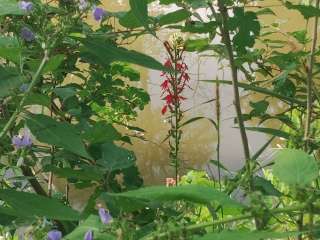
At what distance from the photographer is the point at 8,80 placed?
72cm

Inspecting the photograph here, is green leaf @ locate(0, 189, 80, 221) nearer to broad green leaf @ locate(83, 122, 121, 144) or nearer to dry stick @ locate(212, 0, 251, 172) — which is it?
broad green leaf @ locate(83, 122, 121, 144)

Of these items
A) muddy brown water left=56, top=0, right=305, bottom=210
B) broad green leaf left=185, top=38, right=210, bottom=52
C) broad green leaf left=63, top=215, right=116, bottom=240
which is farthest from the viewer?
muddy brown water left=56, top=0, right=305, bottom=210

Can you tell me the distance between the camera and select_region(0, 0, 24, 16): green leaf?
723mm

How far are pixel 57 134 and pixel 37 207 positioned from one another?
117 millimetres

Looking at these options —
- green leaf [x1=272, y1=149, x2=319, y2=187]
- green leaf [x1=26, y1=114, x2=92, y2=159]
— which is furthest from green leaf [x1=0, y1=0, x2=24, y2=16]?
green leaf [x1=272, y1=149, x2=319, y2=187]

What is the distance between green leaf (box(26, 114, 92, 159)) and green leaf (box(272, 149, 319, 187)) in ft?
0.83

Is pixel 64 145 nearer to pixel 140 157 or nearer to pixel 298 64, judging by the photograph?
pixel 298 64

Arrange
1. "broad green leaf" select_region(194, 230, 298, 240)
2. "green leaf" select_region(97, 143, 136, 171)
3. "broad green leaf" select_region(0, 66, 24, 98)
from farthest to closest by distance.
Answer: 1. "green leaf" select_region(97, 143, 136, 171)
2. "broad green leaf" select_region(0, 66, 24, 98)
3. "broad green leaf" select_region(194, 230, 298, 240)

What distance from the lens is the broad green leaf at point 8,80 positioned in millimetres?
708

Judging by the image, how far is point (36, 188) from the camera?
3.88ft

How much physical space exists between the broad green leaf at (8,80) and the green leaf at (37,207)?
0.40 feet

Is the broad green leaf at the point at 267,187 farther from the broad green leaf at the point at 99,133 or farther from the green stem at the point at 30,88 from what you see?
the green stem at the point at 30,88

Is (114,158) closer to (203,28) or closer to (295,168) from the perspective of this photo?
(203,28)

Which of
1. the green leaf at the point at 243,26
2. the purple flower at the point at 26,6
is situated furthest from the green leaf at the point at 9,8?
the green leaf at the point at 243,26
